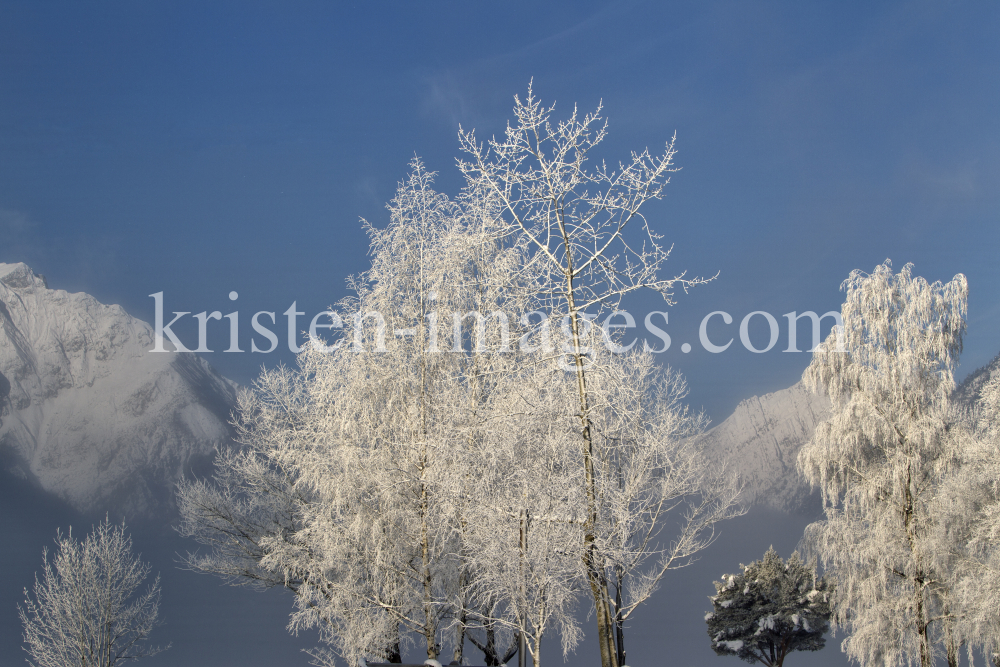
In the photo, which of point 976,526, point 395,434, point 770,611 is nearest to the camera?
point 395,434

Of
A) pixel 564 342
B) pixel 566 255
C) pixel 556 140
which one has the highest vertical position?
pixel 556 140

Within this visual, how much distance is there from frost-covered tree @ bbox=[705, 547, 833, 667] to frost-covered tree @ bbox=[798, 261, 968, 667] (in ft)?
14.7

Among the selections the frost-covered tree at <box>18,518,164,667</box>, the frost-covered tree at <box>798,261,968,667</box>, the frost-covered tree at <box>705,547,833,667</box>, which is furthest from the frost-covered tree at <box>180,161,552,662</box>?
the frost-covered tree at <box>705,547,833,667</box>

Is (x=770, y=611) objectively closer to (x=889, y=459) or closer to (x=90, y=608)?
(x=889, y=459)

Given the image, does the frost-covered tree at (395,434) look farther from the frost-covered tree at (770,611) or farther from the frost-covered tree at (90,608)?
the frost-covered tree at (770,611)

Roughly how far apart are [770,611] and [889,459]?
748 centimetres

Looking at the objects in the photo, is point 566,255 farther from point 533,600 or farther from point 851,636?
point 851,636

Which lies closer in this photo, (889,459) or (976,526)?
(976,526)

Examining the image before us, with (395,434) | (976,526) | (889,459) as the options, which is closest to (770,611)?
(889,459)

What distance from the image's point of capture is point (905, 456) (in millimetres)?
13594

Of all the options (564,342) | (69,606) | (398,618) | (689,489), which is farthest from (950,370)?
(69,606)

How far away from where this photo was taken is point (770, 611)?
19484 millimetres

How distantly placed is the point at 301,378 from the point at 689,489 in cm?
710

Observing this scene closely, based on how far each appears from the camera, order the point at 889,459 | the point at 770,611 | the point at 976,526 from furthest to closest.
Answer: the point at 770,611, the point at 889,459, the point at 976,526
